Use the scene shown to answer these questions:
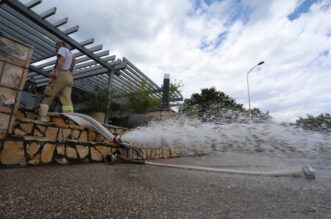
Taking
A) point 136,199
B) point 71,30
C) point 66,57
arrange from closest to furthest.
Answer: point 136,199, point 66,57, point 71,30

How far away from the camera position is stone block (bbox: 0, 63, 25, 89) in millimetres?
2113

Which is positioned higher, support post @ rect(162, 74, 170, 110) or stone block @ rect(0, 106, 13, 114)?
support post @ rect(162, 74, 170, 110)

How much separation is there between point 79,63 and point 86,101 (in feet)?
6.51

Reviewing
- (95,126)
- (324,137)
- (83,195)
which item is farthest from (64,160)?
(324,137)

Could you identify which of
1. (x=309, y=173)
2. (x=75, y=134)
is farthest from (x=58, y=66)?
(x=309, y=173)

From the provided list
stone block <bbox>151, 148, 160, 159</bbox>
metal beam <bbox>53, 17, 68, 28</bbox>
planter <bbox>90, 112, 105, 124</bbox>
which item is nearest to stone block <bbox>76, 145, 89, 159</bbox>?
stone block <bbox>151, 148, 160, 159</bbox>

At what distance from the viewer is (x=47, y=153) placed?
236 cm

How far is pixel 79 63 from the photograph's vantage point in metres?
8.06

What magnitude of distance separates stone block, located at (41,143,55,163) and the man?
4.38 feet

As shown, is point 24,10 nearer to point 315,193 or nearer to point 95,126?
point 95,126

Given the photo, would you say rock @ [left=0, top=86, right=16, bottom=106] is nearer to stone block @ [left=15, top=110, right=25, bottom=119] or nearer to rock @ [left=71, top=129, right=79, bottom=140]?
stone block @ [left=15, top=110, right=25, bottom=119]

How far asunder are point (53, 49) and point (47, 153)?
19.2ft

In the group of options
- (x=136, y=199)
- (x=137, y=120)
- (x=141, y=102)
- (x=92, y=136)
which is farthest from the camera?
(x=141, y=102)

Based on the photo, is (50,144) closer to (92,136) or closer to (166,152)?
(92,136)
